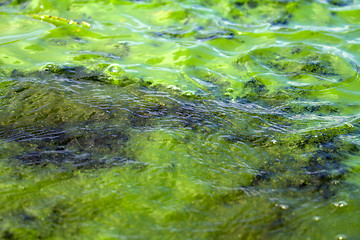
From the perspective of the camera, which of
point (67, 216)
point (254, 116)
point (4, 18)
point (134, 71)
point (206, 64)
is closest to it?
point (67, 216)

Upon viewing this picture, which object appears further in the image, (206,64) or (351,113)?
(206,64)

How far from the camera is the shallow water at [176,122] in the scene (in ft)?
7.27

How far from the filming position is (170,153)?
112 inches

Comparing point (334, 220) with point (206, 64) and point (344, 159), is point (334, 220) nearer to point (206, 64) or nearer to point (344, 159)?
point (344, 159)

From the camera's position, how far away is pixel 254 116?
11.4 feet

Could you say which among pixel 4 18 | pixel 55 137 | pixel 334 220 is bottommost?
pixel 334 220

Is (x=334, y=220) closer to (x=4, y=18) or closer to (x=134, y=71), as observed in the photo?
(x=134, y=71)

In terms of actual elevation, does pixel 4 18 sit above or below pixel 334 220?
above

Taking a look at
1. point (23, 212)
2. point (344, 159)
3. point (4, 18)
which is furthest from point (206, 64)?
point (4, 18)

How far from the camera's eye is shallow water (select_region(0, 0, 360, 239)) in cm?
221

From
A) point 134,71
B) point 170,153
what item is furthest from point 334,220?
point 134,71

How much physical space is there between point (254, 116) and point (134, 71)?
1710 millimetres

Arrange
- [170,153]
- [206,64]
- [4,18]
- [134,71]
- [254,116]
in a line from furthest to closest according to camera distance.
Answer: [4,18]
[206,64]
[134,71]
[254,116]
[170,153]

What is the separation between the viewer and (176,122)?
3271mm
